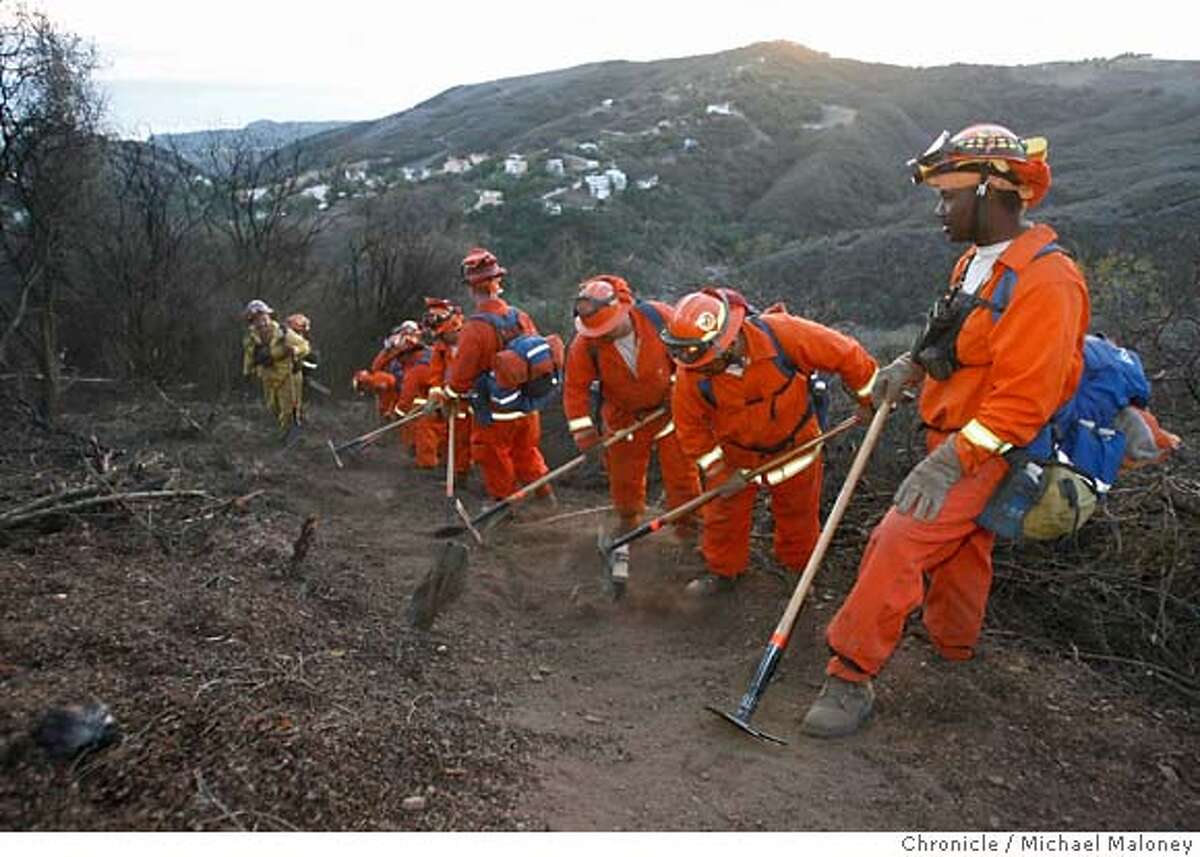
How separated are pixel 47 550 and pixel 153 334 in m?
14.6

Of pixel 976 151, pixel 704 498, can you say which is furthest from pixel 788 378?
pixel 976 151

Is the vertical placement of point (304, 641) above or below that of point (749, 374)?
below

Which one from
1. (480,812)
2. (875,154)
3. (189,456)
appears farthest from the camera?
(875,154)

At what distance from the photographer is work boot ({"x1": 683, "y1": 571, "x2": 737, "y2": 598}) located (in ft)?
16.5

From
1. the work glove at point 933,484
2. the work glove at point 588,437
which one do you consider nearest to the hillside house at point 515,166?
the work glove at point 588,437

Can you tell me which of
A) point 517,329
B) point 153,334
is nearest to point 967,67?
point 153,334

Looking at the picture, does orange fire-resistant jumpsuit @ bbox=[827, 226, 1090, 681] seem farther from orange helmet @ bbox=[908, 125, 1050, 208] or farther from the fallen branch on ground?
the fallen branch on ground

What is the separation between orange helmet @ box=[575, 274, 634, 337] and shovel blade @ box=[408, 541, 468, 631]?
5.55 ft

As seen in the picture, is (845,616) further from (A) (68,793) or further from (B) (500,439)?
(B) (500,439)

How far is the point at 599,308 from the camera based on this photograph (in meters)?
5.56

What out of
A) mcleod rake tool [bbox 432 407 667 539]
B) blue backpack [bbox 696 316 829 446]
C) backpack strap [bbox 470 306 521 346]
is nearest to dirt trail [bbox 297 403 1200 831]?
blue backpack [bbox 696 316 829 446]

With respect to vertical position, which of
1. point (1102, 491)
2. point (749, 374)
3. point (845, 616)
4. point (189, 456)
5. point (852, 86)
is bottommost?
point (189, 456)

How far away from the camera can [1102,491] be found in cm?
333

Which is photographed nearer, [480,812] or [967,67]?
[480,812]
